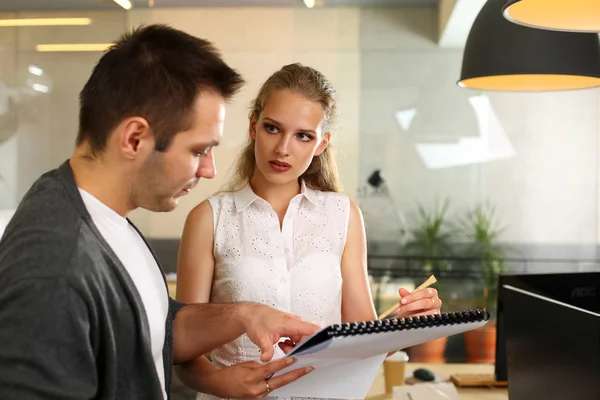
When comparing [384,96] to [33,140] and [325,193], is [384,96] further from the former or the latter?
[325,193]

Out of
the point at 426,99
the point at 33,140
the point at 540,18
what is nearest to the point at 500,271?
the point at 426,99

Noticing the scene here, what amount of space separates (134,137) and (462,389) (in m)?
2.01

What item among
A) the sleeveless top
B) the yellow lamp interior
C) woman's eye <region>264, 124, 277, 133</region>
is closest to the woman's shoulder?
the sleeveless top

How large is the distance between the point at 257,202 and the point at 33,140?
2989mm

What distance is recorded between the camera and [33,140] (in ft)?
15.9

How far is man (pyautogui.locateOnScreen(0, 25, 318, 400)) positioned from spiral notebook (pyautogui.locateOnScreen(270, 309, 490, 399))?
304mm

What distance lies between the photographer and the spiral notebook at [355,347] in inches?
56.2

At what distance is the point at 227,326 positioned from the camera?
1766 mm

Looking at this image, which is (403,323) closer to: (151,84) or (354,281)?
(151,84)

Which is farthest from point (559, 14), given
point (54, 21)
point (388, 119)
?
point (54, 21)

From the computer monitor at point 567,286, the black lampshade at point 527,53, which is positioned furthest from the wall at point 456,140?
the computer monitor at point 567,286

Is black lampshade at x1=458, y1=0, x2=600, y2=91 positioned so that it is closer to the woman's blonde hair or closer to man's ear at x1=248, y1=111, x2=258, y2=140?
the woman's blonde hair

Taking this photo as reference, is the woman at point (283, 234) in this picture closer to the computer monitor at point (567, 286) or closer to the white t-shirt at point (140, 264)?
the white t-shirt at point (140, 264)

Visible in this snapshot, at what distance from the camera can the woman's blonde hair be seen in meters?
2.23
